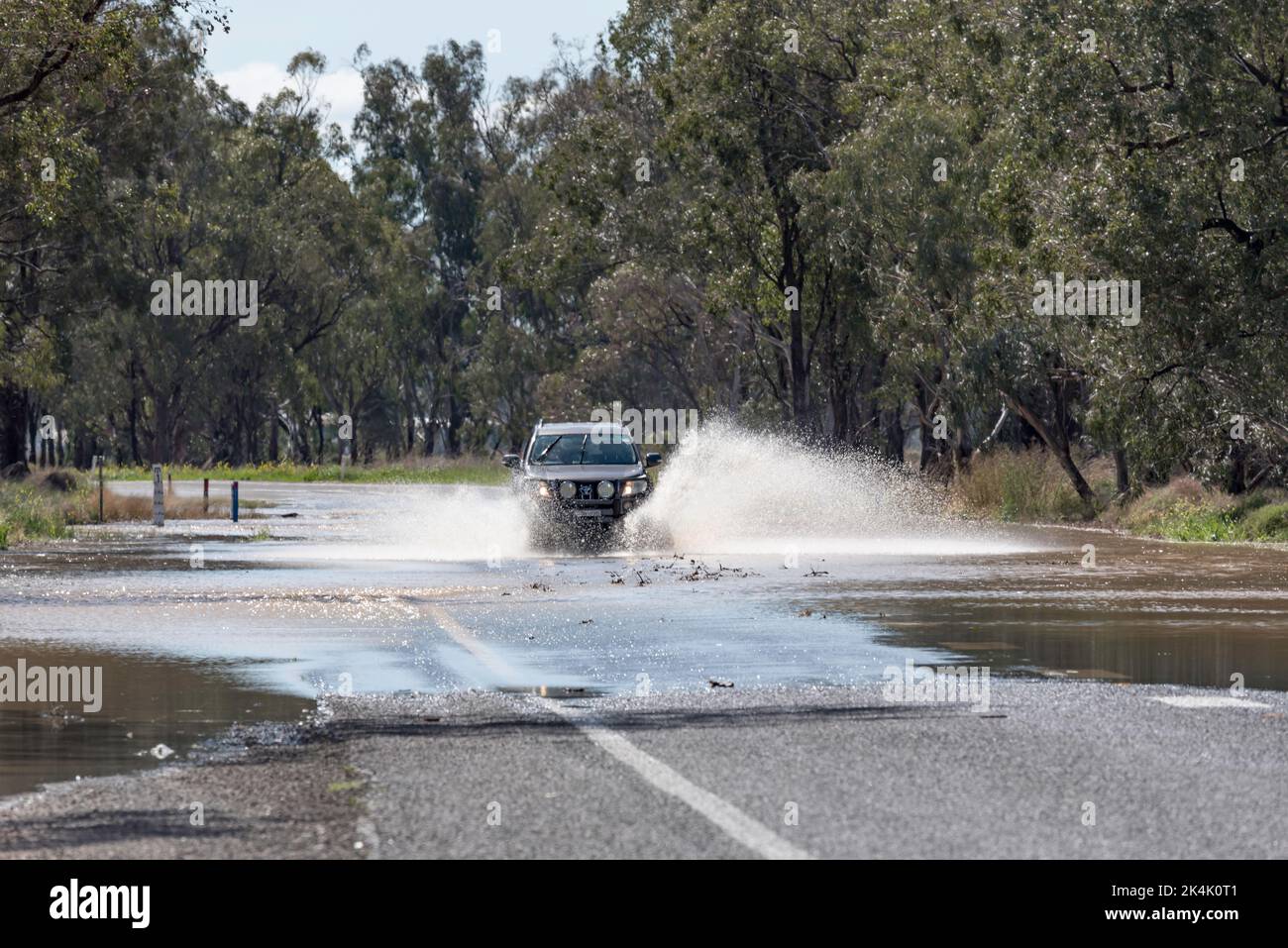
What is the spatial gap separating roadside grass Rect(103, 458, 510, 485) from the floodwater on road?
5092 cm

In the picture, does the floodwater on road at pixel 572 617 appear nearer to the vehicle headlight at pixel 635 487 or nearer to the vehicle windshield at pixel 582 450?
the vehicle headlight at pixel 635 487

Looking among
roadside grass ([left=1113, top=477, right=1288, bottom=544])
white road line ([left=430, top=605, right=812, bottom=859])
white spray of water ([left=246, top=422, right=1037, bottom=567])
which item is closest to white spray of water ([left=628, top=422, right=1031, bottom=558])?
white spray of water ([left=246, top=422, right=1037, bottom=567])

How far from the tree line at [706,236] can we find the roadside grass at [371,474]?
4212mm

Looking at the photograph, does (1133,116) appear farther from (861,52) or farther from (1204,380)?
(861,52)

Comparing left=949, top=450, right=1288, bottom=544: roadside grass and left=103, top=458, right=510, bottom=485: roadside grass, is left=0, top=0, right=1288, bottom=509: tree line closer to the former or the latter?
left=949, top=450, right=1288, bottom=544: roadside grass

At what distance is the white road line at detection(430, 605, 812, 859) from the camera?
8.45 m

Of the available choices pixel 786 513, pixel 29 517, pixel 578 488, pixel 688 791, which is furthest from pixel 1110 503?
pixel 688 791

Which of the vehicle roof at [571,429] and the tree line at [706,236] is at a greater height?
the tree line at [706,236]

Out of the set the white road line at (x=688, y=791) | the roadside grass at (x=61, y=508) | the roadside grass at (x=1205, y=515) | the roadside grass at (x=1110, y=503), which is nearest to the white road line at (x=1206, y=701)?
the white road line at (x=688, y=791)

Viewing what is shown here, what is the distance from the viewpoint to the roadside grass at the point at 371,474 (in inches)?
3465

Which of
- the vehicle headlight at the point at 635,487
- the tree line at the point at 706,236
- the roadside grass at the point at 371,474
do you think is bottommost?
the roadside grass at the point at 371,474

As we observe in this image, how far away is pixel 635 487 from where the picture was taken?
30.8m

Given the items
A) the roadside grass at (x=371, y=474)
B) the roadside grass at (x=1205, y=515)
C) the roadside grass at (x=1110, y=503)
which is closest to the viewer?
the roadside grass at (x=1205, y=515)
